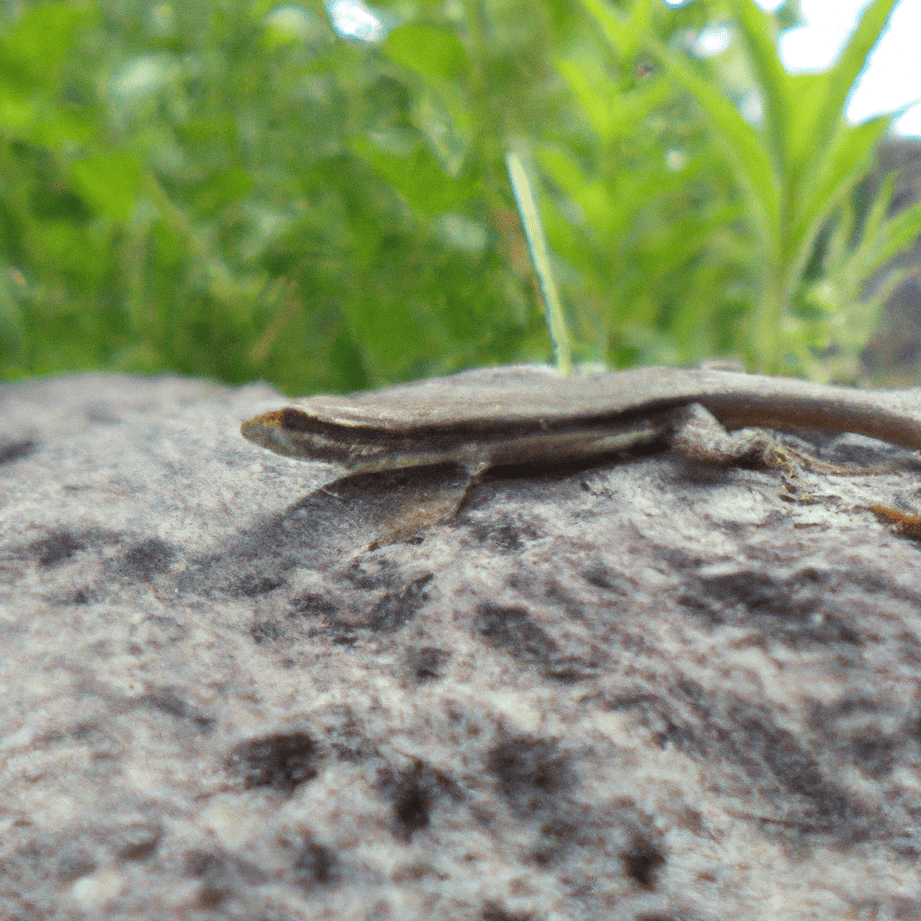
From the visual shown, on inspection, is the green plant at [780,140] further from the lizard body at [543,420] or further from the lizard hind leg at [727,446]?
the lizard hind leg at [727,446]

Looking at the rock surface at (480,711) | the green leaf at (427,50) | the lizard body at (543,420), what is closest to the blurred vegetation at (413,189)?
the green leaf at (427,50)

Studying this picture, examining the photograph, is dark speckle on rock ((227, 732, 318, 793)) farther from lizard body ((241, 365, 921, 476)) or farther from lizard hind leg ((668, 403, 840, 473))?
lizard hind leg ((668, 403, 840, 473))

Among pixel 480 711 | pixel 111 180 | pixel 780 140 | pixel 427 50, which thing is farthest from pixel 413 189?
pixel 480 711

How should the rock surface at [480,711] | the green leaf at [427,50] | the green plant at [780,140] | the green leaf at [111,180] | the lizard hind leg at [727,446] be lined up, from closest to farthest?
1. the rock surface at [480,711]
2. the lizard hind leg at [727,446]
3. the green plant at [780,140]
4. the green leaf at [427,50]
5. the green leaf at [111,180]

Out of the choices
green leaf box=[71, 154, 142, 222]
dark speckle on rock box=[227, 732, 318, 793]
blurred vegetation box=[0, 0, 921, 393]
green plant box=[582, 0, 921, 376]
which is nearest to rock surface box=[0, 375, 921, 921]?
dark speckle on rock box=[227, 732, 318, 793]

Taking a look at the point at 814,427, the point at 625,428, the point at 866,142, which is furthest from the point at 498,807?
the point at 866,142

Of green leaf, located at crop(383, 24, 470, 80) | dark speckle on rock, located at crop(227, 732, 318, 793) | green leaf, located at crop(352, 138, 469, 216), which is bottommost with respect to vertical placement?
dark speckle on rock, located at crop(227, 732, 318, 793)

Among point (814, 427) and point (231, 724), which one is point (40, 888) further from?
point (814, 427)
